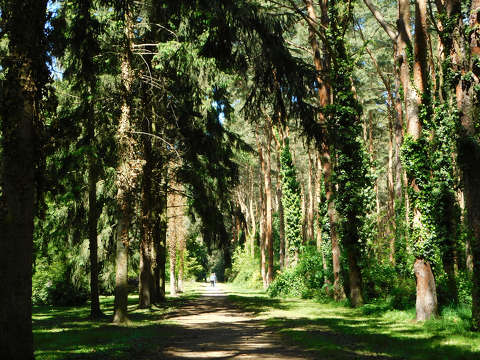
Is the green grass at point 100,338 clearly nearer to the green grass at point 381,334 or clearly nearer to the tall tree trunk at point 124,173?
the tall tree trunk at point 124,173

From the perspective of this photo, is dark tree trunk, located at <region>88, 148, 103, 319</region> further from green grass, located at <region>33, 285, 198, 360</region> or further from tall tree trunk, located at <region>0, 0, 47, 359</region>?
tall tree trunk, located at <region>0, 0, 47, 359</region>

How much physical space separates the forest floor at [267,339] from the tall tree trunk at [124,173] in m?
0.95

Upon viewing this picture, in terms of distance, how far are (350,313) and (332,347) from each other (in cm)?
720

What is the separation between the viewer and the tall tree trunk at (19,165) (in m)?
6.14

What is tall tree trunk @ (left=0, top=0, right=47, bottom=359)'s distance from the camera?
20.2 feet

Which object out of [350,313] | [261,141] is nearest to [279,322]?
[350,313]

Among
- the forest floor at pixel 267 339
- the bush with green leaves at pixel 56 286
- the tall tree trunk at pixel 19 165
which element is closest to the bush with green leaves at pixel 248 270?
the bush with green leaves at pixel 56 286

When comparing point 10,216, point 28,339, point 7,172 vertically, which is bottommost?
point 28,339

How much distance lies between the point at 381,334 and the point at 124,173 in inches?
309

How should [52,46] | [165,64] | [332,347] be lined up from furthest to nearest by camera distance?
[165,64] → [332,347] → [52,46]

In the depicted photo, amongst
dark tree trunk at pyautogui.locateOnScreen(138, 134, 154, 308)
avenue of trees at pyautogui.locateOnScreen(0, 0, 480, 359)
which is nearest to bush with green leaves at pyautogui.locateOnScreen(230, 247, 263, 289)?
avenue of trees at pyautogui.locateOnScreen(0, 0, 480, 359)

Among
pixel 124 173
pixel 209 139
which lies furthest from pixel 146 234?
pixel 209 139

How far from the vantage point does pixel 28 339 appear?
20.3ft

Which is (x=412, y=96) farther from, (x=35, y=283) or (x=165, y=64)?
(x=35, y=283)
